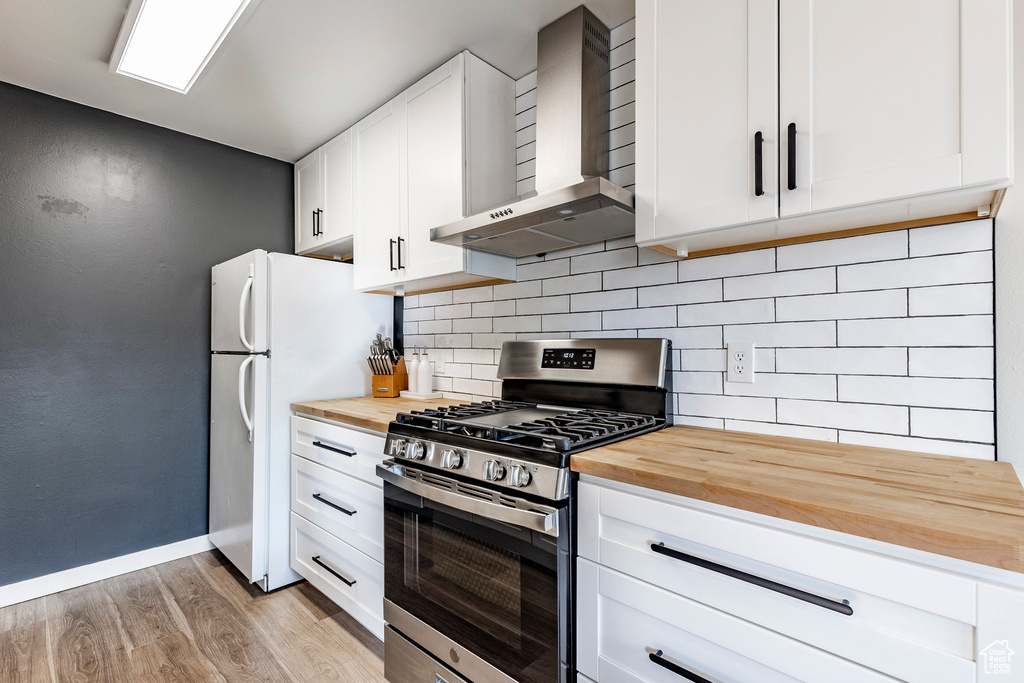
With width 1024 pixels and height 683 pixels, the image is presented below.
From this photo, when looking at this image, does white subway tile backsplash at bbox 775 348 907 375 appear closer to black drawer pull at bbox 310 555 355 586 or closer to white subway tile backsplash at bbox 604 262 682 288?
white subway tile backsplash at bbox 604 262 682 288

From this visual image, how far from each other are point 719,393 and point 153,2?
2391 millimetres

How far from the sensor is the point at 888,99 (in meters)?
1.05

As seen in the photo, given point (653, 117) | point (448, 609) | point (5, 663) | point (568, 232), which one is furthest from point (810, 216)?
point (5, 663)

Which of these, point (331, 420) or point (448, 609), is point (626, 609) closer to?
point (448, 609)

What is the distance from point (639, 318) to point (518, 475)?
2.78ft

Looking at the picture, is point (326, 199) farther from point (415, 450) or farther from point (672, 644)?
point (672, 644)

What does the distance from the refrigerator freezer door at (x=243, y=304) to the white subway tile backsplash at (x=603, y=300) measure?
5.10 feet

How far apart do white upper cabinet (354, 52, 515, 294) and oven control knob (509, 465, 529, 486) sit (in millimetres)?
1020

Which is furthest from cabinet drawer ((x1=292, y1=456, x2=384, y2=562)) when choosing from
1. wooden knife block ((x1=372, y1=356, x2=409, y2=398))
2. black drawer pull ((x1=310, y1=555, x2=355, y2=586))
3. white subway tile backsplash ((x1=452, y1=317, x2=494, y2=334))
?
white subway tile backsplash ((x1=452, y1=317, x2=494, y2=334))

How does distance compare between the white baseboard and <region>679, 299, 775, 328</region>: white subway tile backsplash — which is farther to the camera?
the white baseboard

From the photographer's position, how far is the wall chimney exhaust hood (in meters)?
1.73

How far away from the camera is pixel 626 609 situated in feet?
3.77

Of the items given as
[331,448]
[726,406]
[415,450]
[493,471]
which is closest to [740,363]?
[726,406]

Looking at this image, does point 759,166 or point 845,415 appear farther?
point 845,415
